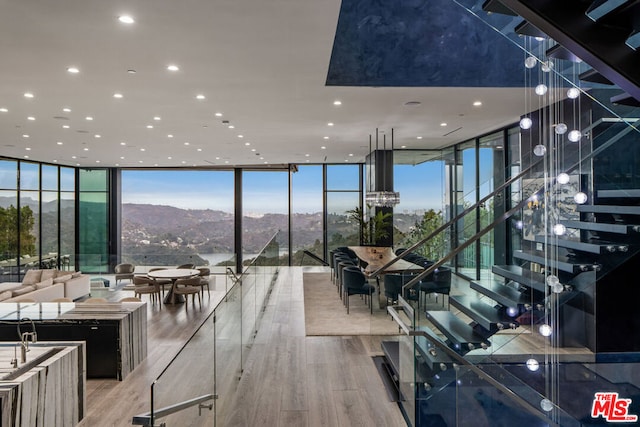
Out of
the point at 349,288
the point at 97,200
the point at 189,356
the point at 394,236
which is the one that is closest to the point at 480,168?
the point at 394,236

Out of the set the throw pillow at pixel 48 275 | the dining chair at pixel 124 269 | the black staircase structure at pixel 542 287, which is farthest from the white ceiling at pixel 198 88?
the dining chair at pixel 124 269

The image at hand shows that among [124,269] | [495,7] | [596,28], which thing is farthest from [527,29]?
[124,269]

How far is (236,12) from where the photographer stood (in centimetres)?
356

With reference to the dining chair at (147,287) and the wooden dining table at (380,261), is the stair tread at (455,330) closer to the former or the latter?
the wooden dining table at (380,261)

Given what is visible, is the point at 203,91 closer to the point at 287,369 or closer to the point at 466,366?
the point at 287,369

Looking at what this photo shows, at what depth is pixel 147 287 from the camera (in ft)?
33.9

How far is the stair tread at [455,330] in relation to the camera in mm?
4410

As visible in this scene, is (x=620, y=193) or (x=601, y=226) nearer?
(x=601, y=226)

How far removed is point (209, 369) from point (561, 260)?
3.42 metres

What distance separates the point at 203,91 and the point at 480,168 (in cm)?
701

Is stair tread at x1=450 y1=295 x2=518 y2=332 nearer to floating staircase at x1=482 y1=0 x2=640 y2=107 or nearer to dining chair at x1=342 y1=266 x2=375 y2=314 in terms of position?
floating staircase at x1=482 y1=0 x2=640 y2=107

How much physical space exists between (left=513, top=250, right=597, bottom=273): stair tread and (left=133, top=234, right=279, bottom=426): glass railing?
299cm

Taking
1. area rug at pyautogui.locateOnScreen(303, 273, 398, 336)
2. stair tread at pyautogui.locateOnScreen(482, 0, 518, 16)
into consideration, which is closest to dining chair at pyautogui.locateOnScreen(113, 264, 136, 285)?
area rug at pyautogui.locateOnScreen(303, 273, 398, 336)

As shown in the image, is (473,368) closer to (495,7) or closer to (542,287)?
(542,287)
